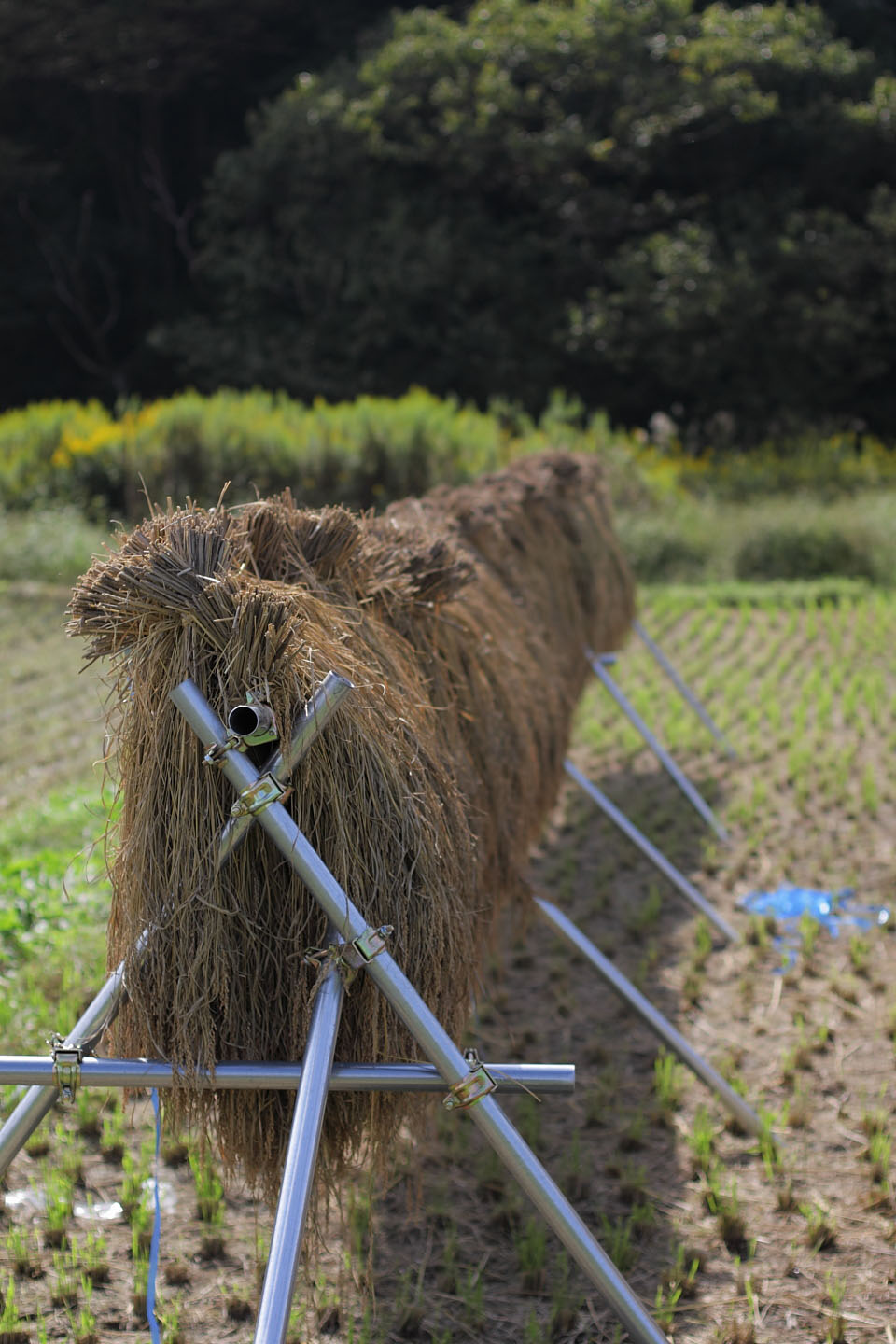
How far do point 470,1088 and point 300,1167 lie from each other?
276 mm

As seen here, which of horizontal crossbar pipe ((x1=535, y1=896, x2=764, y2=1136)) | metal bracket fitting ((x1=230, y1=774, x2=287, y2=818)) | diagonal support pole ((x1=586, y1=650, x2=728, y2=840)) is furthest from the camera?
diagonal support pole ((x1=586, y1=650, x2=728, y2=840))

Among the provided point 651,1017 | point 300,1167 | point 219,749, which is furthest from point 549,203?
point 300,1167

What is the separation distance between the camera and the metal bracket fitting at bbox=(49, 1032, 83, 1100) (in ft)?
5.74

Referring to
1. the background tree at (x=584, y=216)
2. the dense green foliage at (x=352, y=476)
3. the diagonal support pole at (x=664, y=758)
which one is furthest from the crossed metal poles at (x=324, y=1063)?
the background tree at (x=584, y=216)

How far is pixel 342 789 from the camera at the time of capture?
1889mm

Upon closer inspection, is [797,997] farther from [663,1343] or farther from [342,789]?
[342,789]

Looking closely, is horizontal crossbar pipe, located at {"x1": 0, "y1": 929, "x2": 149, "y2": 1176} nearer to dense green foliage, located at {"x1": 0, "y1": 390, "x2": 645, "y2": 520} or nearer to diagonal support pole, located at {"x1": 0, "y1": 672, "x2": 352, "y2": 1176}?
diagonal support pole, located at {"x1": 0, "y1": 672, "x2": 352, "y2": 1176}

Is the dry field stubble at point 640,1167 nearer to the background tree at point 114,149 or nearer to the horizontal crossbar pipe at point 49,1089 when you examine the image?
the horizontal crossbar pipe at point 49,1089

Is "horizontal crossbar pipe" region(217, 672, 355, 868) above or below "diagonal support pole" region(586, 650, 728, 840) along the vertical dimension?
above

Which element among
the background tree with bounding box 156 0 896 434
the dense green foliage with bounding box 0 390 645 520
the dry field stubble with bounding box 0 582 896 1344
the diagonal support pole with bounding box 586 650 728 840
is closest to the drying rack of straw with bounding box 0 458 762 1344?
the dry field stubble with bounding box 0 582 896 1344

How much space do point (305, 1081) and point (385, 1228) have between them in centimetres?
133

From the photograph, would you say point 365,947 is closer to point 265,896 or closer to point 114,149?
point 265,896

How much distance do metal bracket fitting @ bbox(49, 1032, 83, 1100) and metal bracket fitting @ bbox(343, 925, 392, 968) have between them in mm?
420

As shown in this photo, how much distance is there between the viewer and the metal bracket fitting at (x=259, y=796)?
1.71 meters
